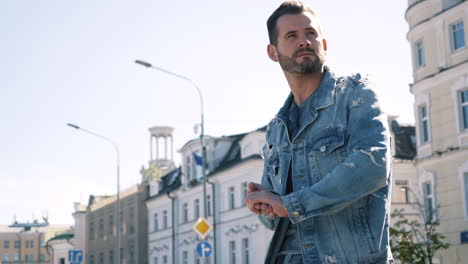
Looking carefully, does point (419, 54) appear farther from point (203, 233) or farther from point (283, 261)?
point (283, 261)

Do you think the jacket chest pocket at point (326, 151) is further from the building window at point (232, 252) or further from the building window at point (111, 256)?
the building window at point (111, 256)

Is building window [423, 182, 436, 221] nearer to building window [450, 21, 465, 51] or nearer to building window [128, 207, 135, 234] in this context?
building window [450, 21, 465, 51]

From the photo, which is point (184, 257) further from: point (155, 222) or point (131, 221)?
point (131, 221)

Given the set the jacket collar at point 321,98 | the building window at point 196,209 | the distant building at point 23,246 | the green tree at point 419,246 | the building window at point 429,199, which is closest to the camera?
the jacket collar at point 321,98

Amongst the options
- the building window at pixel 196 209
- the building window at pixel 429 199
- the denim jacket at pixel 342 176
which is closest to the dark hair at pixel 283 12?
the denim jacket at pixel 342 176

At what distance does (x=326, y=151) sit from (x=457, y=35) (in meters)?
26.7

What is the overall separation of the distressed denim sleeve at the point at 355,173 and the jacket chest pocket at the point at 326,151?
0.18 feet

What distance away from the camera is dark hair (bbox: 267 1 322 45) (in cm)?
286

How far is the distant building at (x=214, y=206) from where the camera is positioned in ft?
138

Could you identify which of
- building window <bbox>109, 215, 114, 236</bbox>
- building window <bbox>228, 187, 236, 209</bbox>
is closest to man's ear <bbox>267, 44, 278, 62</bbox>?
building window <bbox>228, 187, 236, 209</bbox>

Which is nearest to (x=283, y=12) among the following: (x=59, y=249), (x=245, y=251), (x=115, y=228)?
(x=245, y=251)

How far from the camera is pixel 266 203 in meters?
→ 2.66

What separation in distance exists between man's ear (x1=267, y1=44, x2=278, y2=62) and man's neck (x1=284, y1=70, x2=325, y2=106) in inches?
3.9

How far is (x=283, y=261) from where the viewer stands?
280 centimetres
